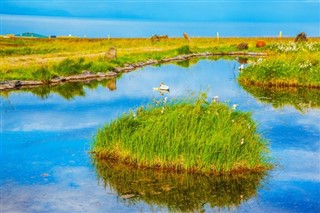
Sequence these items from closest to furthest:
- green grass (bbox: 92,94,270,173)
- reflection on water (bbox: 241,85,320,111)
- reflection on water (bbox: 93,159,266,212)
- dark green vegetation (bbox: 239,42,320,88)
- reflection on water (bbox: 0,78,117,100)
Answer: reflection on water (bbox: 93,159,266,212), green grass (bbox: 92,94,270,173), reflection on water (bbox: 241,85,320,111), reflection on water (bbox: 0,78,117,100), dark green vegetation (bbox: 239,42,320,88)

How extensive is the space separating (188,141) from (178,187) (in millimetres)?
1558

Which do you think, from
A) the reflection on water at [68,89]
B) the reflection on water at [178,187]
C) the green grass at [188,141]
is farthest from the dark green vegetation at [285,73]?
the reflection on water at [178,187]

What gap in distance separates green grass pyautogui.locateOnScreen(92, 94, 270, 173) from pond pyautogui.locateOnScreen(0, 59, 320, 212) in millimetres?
405

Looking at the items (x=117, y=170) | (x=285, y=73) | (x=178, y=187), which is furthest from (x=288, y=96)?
(x=178, y=187)

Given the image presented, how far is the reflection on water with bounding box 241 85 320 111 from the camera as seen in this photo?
23.9 m

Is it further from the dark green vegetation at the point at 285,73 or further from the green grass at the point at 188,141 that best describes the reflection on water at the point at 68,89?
the green grass at the point at 188,141

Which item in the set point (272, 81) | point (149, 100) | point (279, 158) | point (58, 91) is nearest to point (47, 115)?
point (149, 100)

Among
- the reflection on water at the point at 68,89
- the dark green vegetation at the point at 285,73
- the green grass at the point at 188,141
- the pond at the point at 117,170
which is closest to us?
the pond at the point at 117,170

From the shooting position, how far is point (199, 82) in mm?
30328

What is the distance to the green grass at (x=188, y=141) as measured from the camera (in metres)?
13.6

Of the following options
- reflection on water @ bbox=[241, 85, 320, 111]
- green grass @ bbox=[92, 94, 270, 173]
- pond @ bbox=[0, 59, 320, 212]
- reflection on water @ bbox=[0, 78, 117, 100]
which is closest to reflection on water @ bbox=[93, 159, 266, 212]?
pond @ bbox=[0, 59, 320, 212]

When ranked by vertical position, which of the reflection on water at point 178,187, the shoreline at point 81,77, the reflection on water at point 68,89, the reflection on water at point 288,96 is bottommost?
the reflection on water at point 178,187

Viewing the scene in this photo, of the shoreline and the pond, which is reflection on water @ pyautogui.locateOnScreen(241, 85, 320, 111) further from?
the shoreline

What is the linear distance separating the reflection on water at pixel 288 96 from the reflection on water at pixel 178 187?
10861 mm
